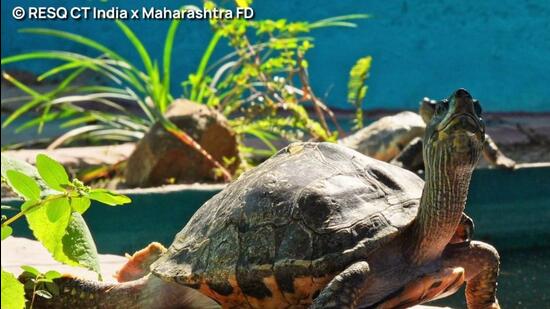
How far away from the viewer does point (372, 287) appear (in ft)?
6.35

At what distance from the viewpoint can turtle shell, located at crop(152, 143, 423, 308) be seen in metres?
1.91

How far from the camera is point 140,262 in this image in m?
2.50

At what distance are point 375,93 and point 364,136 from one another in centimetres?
305

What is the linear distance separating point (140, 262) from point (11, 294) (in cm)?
124

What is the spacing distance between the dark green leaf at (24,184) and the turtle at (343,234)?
747mm

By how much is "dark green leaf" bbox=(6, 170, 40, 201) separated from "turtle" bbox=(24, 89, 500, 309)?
0.75 m

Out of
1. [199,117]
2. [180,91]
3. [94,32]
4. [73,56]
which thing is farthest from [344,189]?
[94,32]

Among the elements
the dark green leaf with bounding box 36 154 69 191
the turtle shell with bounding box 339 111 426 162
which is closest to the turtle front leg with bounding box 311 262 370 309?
the dark green leaf with bounding box 36 154 69 191

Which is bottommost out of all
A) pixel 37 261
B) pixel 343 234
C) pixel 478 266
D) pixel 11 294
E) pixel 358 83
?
pixel 37 261

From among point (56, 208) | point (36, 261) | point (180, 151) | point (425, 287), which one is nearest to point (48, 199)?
point (56, 208)

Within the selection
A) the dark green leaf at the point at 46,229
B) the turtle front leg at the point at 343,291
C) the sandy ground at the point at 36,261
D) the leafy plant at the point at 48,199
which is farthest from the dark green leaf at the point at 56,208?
the sandy ground at the point at 36,261

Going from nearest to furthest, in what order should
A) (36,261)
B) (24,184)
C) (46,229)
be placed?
(24,184) < (46,229) < (36,261)

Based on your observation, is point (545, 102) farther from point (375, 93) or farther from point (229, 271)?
point (229, 271)

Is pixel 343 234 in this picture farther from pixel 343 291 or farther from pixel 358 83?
pixel 358 83
